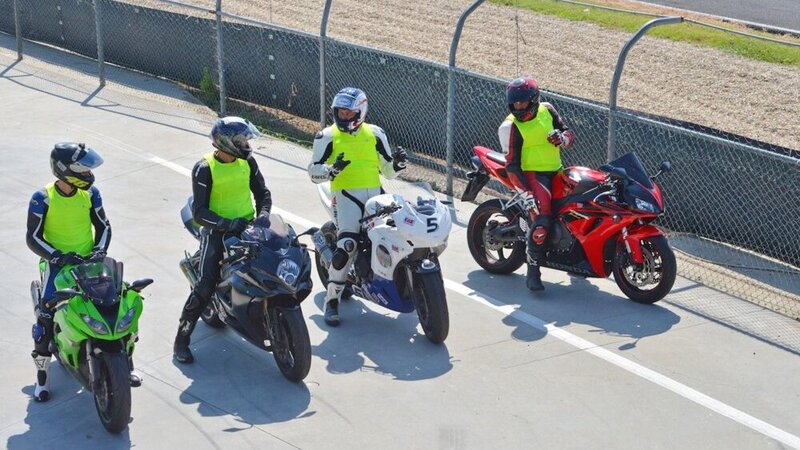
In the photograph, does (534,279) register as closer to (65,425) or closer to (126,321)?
(126,321)

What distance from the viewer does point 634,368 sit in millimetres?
8641

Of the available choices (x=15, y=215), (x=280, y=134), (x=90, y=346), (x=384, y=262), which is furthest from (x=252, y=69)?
(x=90, y=346)

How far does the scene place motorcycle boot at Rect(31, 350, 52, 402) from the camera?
26.0 feet

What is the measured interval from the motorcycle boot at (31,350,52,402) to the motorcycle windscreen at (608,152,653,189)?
15.8ft

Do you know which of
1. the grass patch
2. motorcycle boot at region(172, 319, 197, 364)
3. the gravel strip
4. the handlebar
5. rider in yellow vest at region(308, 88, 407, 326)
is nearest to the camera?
motorcycle boot at region(172, 319, 197, 364)

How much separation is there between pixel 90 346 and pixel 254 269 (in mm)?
1238

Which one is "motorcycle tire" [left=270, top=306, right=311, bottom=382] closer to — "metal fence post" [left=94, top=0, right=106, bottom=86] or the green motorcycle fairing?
the green motorcycle fairing

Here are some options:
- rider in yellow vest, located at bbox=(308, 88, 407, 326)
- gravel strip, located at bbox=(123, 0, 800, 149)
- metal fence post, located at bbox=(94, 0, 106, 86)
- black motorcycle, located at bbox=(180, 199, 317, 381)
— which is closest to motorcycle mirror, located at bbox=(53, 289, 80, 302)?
black motorcycle, located at bbox=(180, 199, 317, 381)

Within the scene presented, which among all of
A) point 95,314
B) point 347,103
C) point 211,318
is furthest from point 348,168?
point 95,314

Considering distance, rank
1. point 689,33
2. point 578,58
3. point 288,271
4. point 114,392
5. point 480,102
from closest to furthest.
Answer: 1. point 114,392
2. point 288,271
3. point 480,102
4. point 578,58
5. point 689,33

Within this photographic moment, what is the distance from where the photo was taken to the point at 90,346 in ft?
24.3

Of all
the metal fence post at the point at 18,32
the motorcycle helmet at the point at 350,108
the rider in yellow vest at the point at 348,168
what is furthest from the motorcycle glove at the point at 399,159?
the metal fence post at the point at 18,32

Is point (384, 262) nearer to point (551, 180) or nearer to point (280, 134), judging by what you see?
point (551, 180)

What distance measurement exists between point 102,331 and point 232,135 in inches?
71.3
